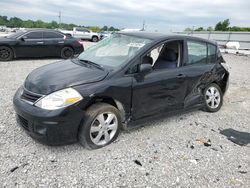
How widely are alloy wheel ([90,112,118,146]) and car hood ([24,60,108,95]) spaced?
1.73 ft

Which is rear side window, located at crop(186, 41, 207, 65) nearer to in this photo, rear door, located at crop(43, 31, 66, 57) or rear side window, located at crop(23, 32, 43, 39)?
rear door, located at crop(43, 31, 66, 57)

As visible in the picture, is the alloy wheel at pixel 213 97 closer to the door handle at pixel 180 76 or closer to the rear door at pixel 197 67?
the rear door at pixel 197 67

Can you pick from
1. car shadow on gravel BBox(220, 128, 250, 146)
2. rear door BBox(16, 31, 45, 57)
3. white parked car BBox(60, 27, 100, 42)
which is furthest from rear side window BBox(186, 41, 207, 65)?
white parked car BBox(60, 27, 100, 42)

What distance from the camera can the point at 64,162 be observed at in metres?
2.87

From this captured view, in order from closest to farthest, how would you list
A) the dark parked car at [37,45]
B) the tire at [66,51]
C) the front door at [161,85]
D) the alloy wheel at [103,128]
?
the alloy wheel at [103,128], the front door at [161,85], the dark parked car at [37,45], the tire at [66,51]

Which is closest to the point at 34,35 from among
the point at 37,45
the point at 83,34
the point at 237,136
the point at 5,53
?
the point at 37,45

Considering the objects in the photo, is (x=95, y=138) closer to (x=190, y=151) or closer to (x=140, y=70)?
(x=140, y=70)

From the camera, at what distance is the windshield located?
3549mm

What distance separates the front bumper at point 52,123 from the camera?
109 inches

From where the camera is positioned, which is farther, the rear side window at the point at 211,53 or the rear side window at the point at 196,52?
the rear side window at the point at 211,53

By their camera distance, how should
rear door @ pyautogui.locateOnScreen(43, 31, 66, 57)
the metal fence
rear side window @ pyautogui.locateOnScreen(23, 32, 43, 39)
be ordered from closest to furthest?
rear side window @ pyautogui.locateOnScreen(23, 32, 43, 39) → rear door @ pyautogui.locateOnScreen(43, 31, 66, 57) → the metal fence

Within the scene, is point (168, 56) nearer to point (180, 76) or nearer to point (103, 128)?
point (180, 76)

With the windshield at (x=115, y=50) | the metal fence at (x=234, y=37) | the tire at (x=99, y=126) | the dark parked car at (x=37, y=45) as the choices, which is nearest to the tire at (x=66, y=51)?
the dark parked car at (x=37, y=45)

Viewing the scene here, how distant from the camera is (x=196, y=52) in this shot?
4.40 metres
